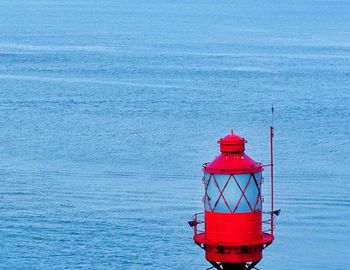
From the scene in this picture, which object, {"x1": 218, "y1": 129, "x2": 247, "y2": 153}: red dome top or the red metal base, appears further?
{"x1": 218, "y1": 129, "x2": 247, "y2": 153}: red dome top

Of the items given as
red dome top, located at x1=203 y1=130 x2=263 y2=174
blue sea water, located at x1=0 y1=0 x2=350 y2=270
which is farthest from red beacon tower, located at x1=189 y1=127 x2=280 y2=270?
blue sea water, located at x1=0 y1=0 x2=350 y2=270

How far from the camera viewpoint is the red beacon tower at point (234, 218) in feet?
19.0

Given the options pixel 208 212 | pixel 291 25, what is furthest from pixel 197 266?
pixel 291 25

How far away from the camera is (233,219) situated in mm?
5832

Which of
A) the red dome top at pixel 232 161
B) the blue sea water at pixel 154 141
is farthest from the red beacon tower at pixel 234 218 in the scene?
the blue sea water at pixel 154 141

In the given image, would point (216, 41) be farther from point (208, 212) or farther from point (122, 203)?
point (208, 212)

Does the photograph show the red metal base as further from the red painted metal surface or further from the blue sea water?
the blue sea water

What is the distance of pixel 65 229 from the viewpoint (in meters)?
22.5

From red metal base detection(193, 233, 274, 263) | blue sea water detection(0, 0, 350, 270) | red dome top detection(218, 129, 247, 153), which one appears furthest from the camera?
blue sea water detection(0, 0, 350, 270)

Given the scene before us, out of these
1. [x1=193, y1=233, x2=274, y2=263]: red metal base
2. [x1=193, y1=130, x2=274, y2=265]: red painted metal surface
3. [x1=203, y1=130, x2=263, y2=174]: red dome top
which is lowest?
[x1=193, y1=233, x2=274, y2=263]: red metal base

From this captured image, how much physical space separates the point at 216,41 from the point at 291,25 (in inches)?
792

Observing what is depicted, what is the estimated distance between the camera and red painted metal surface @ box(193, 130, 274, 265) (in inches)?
228

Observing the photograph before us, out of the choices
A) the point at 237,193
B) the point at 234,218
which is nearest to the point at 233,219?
the point at 234,218

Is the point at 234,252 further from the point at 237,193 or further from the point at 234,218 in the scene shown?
the point at 237,193
